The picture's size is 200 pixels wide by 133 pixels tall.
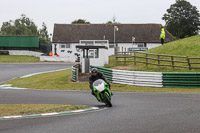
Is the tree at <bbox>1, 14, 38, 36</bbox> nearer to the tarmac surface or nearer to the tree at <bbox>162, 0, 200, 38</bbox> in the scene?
the tree at <bbox>162, 0, 200, 38</bbox>

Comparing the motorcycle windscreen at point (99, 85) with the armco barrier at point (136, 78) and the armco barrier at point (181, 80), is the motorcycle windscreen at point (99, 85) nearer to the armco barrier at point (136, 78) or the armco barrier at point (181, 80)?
the armco barrier at point (181, 80)

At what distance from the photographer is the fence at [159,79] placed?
21.3 m

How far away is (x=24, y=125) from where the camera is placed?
7.86 metres

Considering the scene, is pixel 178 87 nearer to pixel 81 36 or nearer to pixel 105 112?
pixel 105 112

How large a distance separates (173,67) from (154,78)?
14.8ft

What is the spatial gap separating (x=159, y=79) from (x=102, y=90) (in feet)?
37.7

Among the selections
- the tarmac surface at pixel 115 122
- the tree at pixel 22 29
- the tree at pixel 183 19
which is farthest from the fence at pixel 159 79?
the tree at pixel 22 29

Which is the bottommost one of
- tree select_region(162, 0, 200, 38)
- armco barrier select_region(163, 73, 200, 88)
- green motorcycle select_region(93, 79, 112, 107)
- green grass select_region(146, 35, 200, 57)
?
armco barrier select_region(163, 73, 200, 88)

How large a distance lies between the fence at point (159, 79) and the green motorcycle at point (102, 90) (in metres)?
11.1

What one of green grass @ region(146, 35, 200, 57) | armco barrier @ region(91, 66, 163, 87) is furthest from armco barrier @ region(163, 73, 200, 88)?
green grass @ region(146, 35, 200, 57)

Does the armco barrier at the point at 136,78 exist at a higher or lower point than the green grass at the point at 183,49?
lower

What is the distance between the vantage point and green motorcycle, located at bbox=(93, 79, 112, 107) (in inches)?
438

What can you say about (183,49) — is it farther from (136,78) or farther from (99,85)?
(99,85)

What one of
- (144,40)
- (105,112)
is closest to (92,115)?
(105,112)
